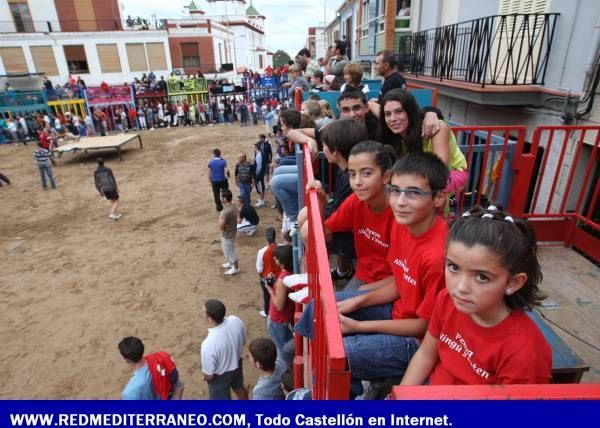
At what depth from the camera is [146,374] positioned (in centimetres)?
378

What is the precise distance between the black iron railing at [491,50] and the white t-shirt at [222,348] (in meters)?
5.78

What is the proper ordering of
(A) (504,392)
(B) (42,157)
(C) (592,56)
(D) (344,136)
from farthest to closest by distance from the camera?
(B) (42,157) → (C) (592,56) → (D) (344,136) → (A) (504,392)

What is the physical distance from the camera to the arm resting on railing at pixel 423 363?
173 cm

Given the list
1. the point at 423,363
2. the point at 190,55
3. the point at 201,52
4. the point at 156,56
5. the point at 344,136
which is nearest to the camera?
the point at 423,363

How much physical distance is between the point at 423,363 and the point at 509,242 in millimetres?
750

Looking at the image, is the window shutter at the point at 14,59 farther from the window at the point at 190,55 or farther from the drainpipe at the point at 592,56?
the drainpipe at the point at 592,56

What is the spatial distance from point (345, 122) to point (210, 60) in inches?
1543

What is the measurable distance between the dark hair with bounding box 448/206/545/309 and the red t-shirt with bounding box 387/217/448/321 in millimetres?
318

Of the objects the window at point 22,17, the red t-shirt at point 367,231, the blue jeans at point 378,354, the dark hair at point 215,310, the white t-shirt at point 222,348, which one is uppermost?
the window at point 22,17

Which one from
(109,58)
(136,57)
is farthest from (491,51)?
(109,58)

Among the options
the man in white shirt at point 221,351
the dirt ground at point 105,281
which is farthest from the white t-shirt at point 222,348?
the dirt ground at point 105,281

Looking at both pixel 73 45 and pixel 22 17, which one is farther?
pixel 22 17

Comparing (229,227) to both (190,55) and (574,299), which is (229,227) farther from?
(190,55)

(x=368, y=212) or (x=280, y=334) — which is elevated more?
(x=368, y=212)
